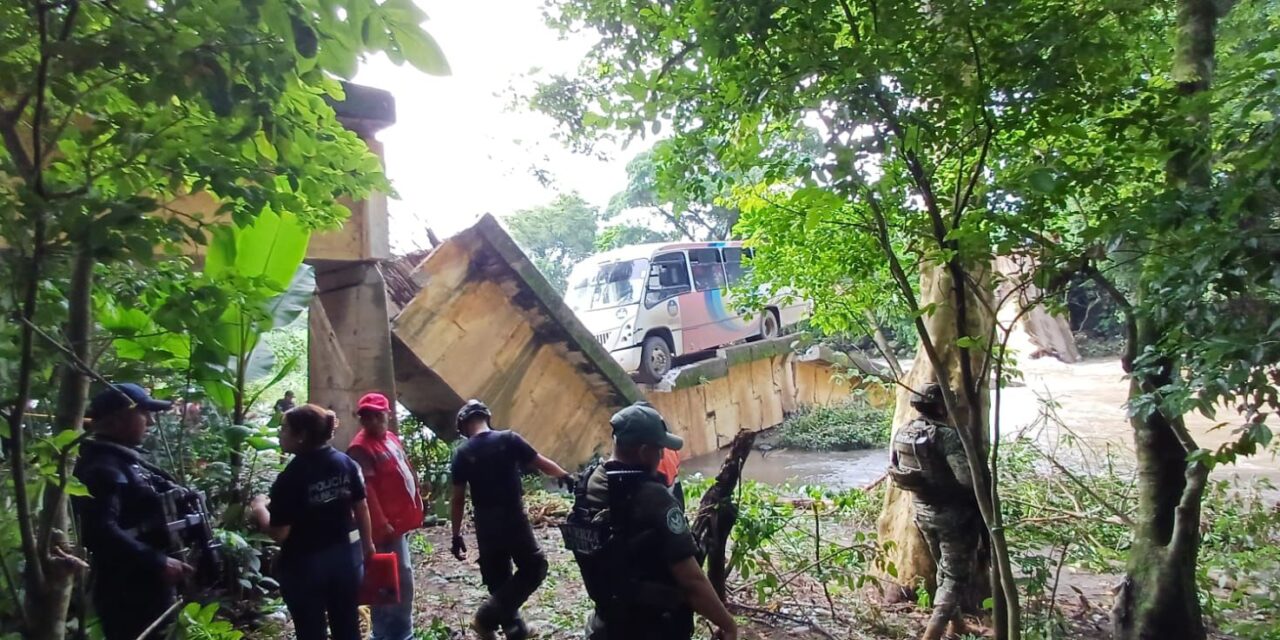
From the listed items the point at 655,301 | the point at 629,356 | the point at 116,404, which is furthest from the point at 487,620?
the point at 655,301

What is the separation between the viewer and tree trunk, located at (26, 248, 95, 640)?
1.53m

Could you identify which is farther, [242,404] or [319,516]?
[242,404]

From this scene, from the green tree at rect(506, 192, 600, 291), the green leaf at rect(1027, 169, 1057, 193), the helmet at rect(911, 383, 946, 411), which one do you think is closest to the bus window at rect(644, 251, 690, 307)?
the helmet at rect(911, 383, 946, 411)

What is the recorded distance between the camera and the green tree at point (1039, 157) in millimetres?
2117

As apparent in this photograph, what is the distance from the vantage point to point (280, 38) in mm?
1321

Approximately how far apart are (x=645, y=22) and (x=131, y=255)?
282cm

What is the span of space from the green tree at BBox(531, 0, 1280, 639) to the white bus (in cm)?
811

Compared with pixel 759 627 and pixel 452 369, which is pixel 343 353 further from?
pixel 759 627

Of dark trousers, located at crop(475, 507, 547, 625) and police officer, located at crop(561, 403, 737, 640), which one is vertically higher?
police officer, located at crop(561, 403, 737, 640)

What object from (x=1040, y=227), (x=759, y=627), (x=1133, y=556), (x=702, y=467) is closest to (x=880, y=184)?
(x=1040, y=227)


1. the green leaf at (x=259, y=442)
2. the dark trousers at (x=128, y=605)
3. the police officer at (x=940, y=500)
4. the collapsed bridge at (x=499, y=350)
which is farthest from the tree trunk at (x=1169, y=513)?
the collapsed bridge at (x=499, y=350)

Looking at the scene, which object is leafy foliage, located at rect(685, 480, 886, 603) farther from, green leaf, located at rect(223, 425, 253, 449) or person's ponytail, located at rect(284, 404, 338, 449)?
green leaf, located at rect(223, 425, 253, 449)

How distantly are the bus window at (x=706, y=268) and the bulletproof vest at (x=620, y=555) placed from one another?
35.3ft

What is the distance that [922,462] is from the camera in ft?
12.9
